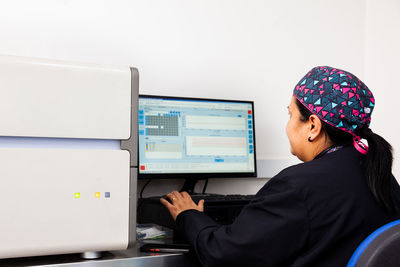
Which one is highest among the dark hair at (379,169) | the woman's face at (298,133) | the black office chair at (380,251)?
the woman's face at (298,133)

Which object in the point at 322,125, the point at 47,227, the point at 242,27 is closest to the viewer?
the point at 47,227

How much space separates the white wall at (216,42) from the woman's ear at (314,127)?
71cm

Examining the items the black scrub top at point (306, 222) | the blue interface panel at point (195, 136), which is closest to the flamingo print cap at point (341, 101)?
the black scrub top at point (306, 222)

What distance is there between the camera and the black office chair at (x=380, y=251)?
0.78 meters

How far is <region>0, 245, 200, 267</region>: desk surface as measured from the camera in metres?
0.91

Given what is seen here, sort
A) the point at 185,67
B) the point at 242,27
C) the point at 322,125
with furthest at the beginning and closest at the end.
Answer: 1. the point at 242,27
2. the point at 185,67
3. the point at 322,125

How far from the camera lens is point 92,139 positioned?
953 millimetres

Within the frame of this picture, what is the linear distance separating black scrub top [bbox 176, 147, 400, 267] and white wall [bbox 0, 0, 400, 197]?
0.81 m

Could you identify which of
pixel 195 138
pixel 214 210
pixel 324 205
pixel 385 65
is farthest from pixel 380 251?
pixel 385 65

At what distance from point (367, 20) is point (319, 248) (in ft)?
5.33

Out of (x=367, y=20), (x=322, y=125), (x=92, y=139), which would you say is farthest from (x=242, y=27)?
(x=92, y=139)

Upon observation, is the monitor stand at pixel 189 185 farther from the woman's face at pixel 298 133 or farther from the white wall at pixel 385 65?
the white wall at pixel 385 65

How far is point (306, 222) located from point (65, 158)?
55 cm

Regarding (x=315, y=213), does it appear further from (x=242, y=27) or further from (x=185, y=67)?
(x=242, y=27)
